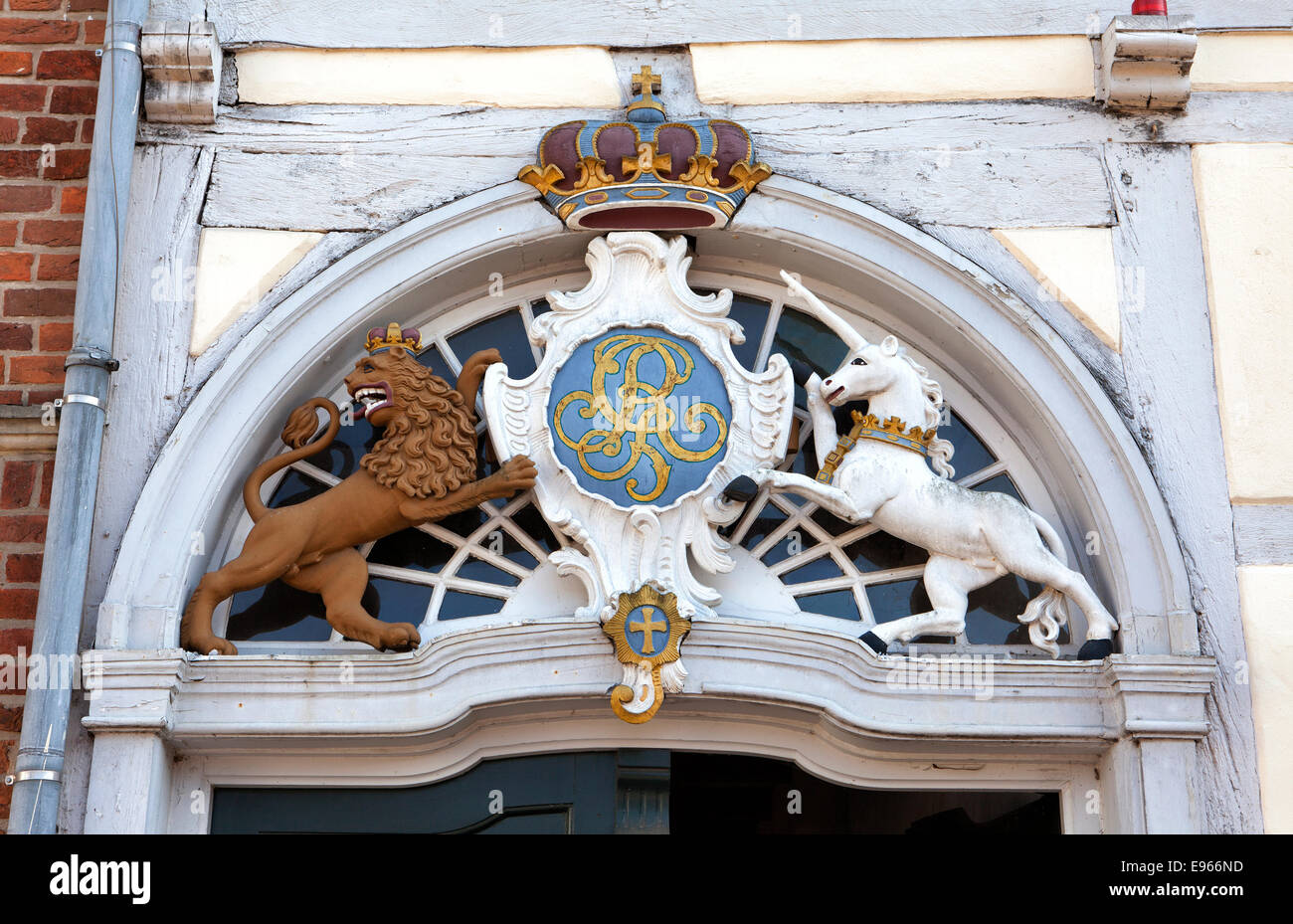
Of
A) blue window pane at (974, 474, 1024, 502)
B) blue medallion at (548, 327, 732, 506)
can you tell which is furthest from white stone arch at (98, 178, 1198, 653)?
blue medallion at (548, 327, 732, 506)

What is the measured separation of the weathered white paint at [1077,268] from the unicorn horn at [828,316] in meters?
0.56

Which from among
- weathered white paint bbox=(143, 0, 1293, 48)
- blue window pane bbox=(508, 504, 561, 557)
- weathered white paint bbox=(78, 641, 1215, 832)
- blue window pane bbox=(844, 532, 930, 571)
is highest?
weathered white paint bbox=(143, 0, 1293, 48)

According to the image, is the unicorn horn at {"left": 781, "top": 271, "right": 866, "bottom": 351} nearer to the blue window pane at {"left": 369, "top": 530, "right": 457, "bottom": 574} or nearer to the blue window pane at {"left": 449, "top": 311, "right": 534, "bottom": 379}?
the blue window pane at {"left": 449, "top": 311, "right": 534, "bottom": 379}

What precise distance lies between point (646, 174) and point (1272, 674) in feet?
7.90

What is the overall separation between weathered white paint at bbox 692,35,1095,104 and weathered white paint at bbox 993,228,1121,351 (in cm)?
50

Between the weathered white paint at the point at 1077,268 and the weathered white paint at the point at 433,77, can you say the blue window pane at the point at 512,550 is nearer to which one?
the weathered white paint at the point at 433,77

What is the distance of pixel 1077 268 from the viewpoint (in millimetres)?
6254

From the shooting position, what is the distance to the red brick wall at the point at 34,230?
5.91m

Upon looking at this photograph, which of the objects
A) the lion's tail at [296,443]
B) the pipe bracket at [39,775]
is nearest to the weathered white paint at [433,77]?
the lion's tail at [296,443]

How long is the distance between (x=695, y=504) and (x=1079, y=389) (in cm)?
122

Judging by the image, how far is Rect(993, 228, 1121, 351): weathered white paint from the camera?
6.21m

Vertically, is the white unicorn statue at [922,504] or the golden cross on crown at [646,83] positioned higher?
the golden cross on crown at [646,83]

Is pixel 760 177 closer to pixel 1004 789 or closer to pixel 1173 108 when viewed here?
pixel 1173 108

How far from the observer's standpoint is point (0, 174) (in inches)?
249
